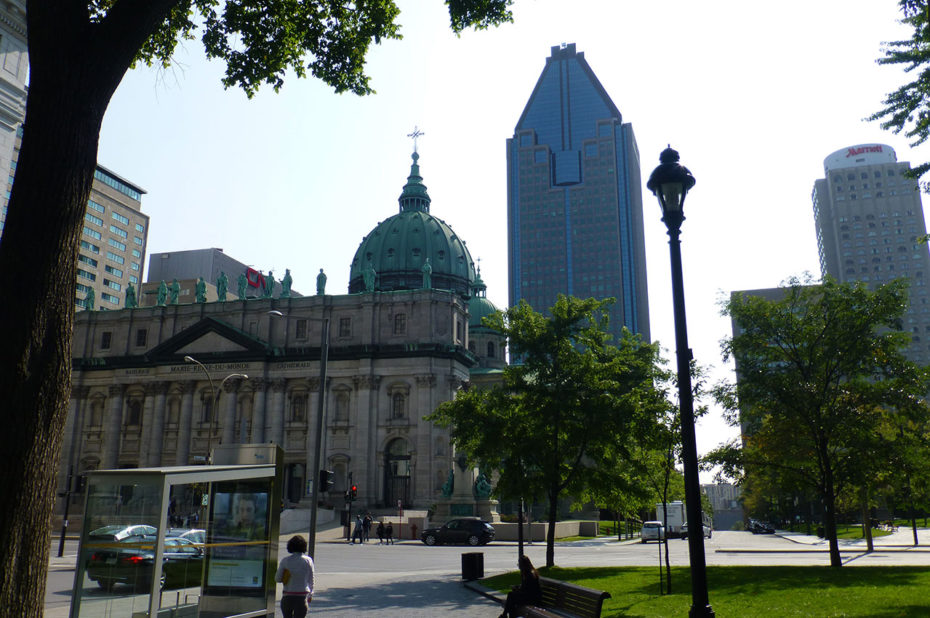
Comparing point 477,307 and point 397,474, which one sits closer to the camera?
point 397,474

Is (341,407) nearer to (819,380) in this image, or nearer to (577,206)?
(819,380)

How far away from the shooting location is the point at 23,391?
7246mm

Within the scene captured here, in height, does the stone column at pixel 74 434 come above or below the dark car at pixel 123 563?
above

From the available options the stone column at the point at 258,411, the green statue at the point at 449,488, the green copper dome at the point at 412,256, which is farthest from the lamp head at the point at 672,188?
the green copper dome at the point at 412,256

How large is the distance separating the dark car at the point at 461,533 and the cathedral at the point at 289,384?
19991mm

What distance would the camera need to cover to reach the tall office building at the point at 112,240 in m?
120

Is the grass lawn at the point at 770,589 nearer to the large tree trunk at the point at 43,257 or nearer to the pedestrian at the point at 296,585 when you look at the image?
the pedestrian at the point at 296,585

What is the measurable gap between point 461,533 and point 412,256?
184ft

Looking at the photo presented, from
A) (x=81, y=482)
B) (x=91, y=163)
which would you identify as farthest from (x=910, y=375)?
(x=81, y=482)

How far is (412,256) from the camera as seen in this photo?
9806cm

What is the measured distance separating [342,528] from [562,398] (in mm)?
34645

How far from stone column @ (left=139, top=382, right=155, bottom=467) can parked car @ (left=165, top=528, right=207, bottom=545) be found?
221ft

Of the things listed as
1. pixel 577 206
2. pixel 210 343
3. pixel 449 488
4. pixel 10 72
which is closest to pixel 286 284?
pixel 210 343

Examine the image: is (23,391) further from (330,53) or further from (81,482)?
(81,482)
